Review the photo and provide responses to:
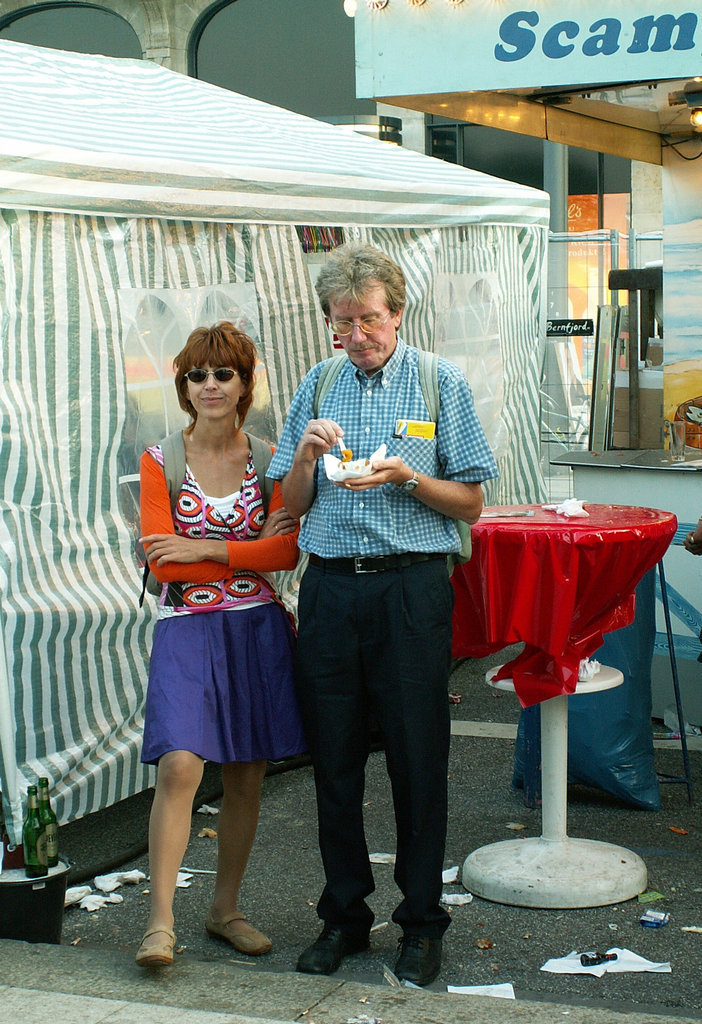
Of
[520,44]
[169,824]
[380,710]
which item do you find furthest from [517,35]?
[169,824]

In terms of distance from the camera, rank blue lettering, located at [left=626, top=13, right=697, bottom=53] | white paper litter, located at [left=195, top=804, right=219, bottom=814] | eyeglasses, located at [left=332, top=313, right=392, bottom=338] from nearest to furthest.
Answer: eyeglasses, located at [left=332, top=313, right=392, bottom=338] < blue lettering, located at [left=626, top=13, right=697, bottom=53] < white paper litter, located at [left=195, top=804, right=219, bottom=814]

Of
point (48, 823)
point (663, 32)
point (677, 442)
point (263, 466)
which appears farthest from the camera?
point (677, 442)

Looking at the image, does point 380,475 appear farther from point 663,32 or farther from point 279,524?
point 663,32

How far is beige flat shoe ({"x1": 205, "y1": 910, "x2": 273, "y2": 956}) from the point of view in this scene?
383cm

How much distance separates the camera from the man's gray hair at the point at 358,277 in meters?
3.48

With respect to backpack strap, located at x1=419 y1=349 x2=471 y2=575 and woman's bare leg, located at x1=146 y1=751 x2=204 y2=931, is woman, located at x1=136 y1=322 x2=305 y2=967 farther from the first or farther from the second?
backpack strap, located at x1=419 y1=349 x2=471 y2=575

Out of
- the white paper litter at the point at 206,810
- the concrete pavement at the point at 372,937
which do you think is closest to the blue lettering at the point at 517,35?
the concrete pavement at the point at 372,937

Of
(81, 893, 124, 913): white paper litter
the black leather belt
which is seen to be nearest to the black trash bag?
the black leather belt

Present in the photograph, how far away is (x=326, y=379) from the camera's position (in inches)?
146

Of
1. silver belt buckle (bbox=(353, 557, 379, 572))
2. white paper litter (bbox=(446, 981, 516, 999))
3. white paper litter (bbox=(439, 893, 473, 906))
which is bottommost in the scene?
white paper litter (bbox=(439, 893, 473, 906))

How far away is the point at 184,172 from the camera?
5.17m

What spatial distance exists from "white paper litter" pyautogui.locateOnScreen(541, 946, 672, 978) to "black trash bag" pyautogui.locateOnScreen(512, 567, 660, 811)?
131cm

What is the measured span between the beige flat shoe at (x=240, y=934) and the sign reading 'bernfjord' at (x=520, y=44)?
142 inches

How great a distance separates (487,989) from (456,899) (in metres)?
0.70
